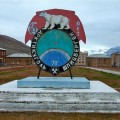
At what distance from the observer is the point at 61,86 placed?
1310cm

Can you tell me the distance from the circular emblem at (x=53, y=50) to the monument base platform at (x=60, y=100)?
2.02 metres

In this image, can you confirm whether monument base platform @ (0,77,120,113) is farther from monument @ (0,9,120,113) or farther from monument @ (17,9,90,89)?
monument @ (17,9,90,89)

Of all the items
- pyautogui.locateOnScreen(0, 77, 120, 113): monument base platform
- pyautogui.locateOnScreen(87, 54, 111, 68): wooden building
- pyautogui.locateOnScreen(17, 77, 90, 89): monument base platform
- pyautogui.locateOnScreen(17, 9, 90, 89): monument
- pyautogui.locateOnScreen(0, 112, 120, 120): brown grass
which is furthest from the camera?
pyautogui.locateOnScreen(87, 54, 111, 68): wooden building

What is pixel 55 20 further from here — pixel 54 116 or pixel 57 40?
pixel 54 116

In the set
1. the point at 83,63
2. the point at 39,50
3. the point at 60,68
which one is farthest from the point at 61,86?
the point at 83,63

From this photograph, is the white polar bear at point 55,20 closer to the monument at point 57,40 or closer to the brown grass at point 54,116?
the monument at point 57,40

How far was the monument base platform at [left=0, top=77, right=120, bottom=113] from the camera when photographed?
11570 mm

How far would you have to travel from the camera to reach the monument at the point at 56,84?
11.6 metres

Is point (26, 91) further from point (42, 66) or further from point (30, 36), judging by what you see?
point (30, 36)

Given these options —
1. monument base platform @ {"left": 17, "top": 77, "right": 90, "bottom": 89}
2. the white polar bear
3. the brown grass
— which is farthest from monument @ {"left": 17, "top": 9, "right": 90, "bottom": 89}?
the brown grass

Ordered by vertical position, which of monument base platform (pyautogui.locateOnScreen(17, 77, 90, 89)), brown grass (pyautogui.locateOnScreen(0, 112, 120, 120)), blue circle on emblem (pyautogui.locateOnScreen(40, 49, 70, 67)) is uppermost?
blue circle on emblem (pyautogui.locateOnScreen(40, 49, 70, 67))

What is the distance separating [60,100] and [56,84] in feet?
4.47

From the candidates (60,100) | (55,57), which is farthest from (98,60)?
(60,100)

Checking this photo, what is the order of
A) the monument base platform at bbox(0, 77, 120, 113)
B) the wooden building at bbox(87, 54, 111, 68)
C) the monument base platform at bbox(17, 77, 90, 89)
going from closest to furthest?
1. the monument base platform at bbox(0, 77, 120, 113)
2. the monument base platform at bbox(17, 77, 90, 89)
3. the wooden building at bbox(87, 54, 111, 68)
